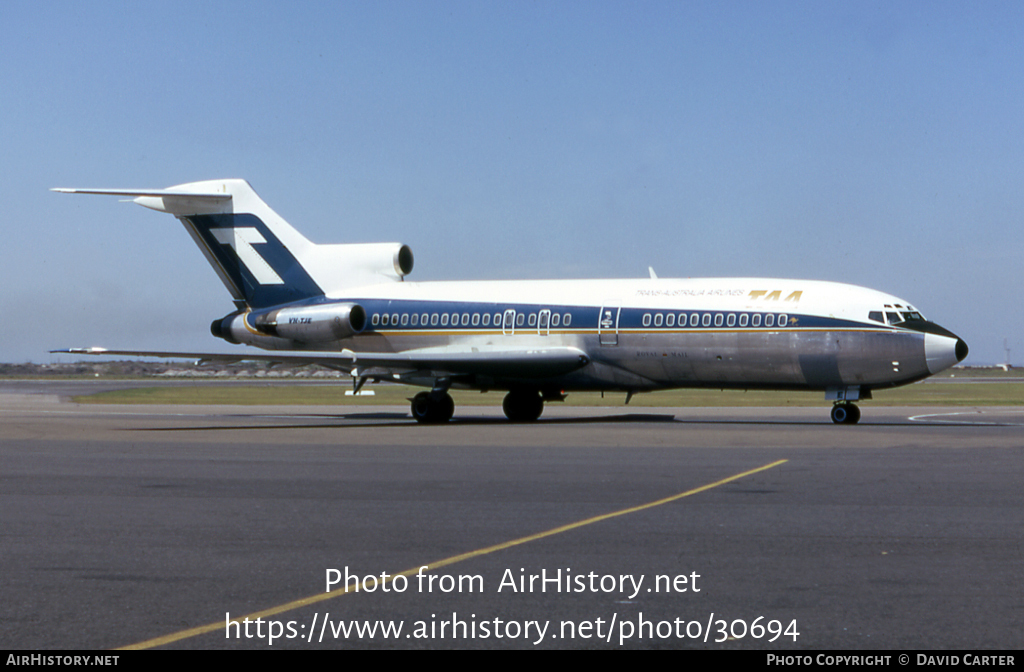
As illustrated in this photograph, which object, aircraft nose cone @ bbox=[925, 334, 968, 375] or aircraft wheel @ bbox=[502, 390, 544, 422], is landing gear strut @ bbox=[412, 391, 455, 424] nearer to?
aircraft wheel @ bbox=[502, 390, 544, 422]

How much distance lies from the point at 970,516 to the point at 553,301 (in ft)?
65.1

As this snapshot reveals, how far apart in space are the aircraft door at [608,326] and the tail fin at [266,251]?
8135 millimetres

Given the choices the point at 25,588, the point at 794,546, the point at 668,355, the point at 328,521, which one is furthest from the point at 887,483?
the point at 668,355

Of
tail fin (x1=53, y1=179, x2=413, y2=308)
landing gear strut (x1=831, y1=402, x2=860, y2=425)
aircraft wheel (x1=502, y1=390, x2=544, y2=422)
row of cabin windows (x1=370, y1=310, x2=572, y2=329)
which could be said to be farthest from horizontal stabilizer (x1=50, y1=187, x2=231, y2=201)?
landing gear strut (x1=831, y1=402, x2=860, y2=425)

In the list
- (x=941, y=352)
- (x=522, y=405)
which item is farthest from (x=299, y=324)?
(x=941, y=352)

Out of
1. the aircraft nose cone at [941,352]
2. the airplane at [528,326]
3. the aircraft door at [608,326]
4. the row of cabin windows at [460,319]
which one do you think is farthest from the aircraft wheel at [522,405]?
the aircraft nose cone at [941,352]

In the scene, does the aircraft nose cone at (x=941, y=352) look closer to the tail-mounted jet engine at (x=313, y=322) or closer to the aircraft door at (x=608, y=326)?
the aircraft door at (x=608, y=326)

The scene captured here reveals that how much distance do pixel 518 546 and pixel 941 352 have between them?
759 inches

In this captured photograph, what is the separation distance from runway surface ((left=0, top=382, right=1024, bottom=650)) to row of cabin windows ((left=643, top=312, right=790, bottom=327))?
25.4ft

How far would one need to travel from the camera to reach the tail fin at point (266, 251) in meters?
33.8

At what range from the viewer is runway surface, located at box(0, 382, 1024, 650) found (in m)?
6.04

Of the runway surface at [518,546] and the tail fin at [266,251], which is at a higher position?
the tail fin at [266,251]

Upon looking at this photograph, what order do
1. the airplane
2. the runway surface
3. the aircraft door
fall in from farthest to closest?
1. the aircraft door
2. the airplane
3. the runway surface
